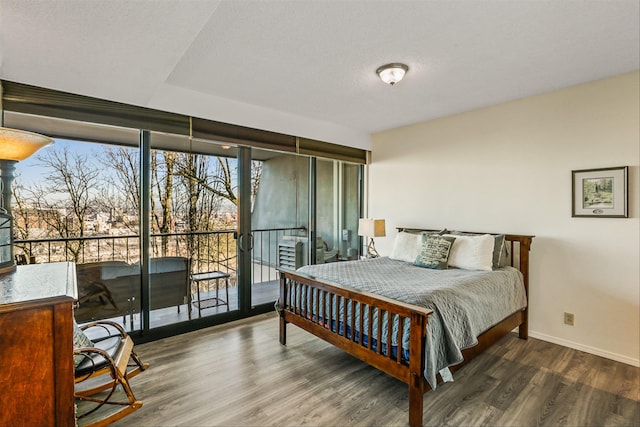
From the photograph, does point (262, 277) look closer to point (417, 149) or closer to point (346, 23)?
point (417, 149)

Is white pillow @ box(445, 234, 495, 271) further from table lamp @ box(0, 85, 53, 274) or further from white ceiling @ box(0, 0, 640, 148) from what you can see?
table lamp @ box(0, 85, 53, 274)

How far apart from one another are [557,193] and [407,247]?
156 centimetres

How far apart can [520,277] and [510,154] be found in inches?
51.4

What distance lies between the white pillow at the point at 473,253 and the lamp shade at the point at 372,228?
1141mm

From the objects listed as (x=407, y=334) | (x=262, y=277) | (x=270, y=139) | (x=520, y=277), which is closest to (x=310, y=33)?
(x=270, y=139)

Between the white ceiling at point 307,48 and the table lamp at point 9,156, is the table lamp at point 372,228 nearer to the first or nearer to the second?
the white ceiling at point 307,48

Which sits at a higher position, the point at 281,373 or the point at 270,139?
the point at 270,139

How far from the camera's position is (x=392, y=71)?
257 centimetres

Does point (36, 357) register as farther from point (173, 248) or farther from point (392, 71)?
point (392, 71)

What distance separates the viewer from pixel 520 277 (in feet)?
10.4

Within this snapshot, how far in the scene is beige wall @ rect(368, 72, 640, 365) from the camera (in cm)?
273

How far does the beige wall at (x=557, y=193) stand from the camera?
8.95 feet

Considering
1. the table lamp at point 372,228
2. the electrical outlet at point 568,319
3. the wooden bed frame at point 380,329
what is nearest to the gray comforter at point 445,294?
the wooden bed frame at point 380,329

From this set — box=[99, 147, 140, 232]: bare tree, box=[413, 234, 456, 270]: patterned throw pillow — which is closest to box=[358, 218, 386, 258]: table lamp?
box=[413, 234, 456, 270]: patterned throw pillow
